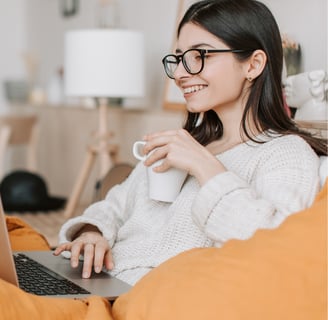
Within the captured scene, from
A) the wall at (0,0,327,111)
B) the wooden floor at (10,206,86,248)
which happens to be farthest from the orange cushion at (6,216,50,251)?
the wooden floor at (10,206,86,248)

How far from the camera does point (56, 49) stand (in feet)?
17.8

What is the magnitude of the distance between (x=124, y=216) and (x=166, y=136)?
358mm

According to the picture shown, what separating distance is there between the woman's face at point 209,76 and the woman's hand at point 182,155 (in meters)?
0.13

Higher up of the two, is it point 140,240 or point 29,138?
point 140,240

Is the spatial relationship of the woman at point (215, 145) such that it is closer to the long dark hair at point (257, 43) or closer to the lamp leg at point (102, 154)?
the long dark hair at point (257, 43)

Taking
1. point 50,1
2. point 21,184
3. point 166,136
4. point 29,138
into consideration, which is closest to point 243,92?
point 166,136

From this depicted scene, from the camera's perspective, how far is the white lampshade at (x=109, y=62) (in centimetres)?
364

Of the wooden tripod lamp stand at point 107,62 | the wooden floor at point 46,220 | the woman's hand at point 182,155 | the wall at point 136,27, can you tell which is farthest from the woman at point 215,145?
the wooden tripod lamp stand at point 107,62

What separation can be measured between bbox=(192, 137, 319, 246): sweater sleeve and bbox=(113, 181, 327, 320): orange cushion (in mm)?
125

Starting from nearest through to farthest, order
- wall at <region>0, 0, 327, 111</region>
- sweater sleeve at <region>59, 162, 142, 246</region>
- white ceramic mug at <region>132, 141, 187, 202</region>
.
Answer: white ceramic mug at <region>132, 141, 187, 202</region>
sweater sleeve at <region>59, 162, 142, 246</region>
wall at <region>0, 0, 327, 111</region>

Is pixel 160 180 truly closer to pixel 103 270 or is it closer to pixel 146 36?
pixel 103 270

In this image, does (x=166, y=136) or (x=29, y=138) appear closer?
(x=166, y=136)

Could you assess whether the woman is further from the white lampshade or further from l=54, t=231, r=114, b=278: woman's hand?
the white lampshade

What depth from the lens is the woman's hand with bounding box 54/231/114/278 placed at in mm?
1517
